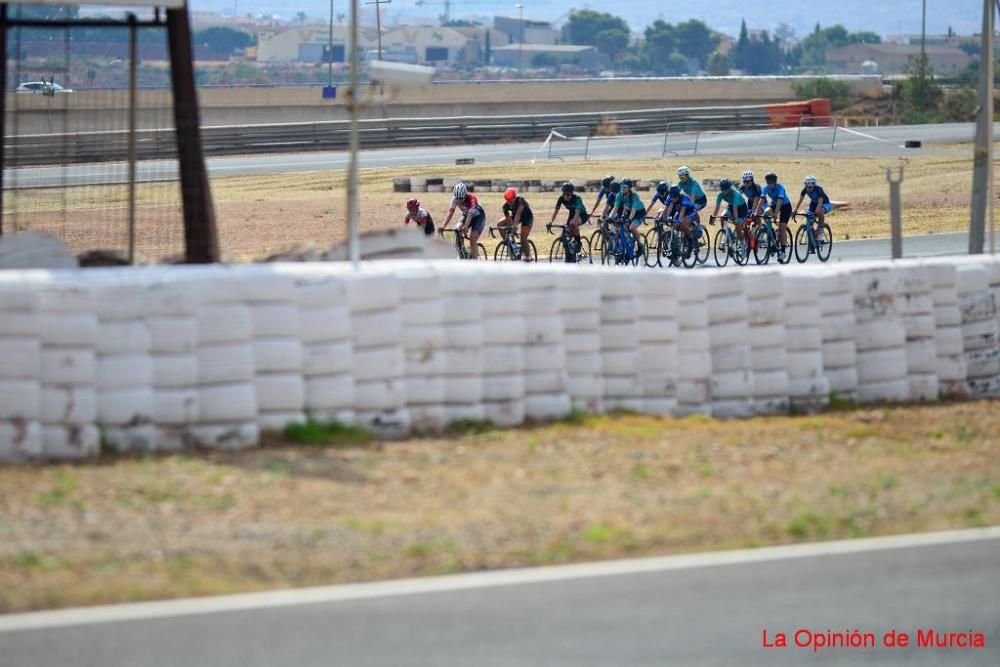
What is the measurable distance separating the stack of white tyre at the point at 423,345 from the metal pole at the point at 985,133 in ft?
22.0

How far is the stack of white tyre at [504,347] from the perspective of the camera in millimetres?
10547

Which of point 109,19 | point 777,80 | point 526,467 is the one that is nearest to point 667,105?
point 777,80

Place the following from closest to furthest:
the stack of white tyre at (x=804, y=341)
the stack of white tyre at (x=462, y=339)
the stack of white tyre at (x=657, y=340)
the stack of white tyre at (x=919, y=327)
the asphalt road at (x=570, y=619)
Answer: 1. the asphalt road at (x=570, y=619)
2. the stack of white tyre at (x=462, y=339)
3. the stack of white tyre at (x=657, y=340)
4. the stack of white tyre at (x=804, y=341)
5. the stack of white tyre at (x=919, y=327)

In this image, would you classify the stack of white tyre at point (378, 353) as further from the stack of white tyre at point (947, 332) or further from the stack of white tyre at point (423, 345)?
the stack of white tyre at point (947, 332)

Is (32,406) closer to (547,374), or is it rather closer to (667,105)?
(547,374)

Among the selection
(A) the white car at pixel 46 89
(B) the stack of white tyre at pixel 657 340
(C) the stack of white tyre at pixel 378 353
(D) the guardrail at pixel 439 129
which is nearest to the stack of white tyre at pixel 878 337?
(B) the stack of white tyre at pixel 657 340

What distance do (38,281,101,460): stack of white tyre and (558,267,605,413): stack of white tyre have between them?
3430mm

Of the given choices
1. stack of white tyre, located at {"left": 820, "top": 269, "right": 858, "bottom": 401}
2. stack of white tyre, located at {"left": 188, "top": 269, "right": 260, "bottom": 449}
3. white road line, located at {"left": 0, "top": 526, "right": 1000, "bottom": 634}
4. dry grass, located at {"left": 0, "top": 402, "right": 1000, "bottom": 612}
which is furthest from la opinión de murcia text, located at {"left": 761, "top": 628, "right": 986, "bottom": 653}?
stack of white tyre, located at {"left": 820, "top": 269, "right": 858, "bottom": 401}

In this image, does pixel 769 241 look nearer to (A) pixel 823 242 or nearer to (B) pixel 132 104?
(A) pixel 823 242

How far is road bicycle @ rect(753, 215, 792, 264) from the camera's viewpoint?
28.1 metres

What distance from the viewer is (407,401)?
1030 centimetres

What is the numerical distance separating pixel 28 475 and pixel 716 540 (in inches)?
Result: 161

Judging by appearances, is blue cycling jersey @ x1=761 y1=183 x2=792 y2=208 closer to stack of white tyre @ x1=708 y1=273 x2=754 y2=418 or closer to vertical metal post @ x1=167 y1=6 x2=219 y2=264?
vertical metal post @ x1=167 y1=6 x2=219 y2=264

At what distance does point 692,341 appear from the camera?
11.3m
